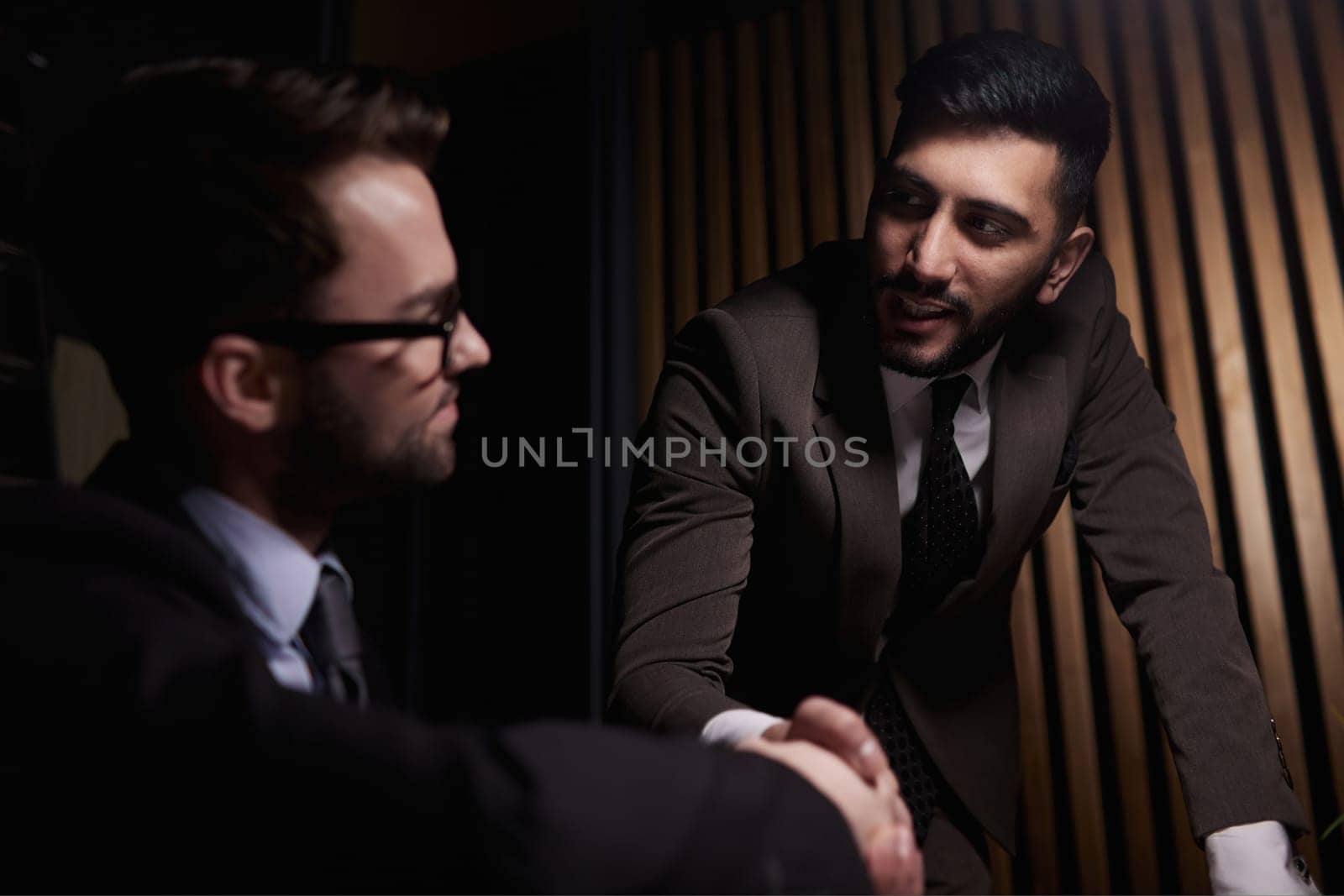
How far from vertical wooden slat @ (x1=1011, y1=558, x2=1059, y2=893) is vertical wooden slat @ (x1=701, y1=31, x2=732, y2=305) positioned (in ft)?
3.62

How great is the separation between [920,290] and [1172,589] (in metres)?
0.56

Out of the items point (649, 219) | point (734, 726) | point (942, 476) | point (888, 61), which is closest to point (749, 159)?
point (649, 219)

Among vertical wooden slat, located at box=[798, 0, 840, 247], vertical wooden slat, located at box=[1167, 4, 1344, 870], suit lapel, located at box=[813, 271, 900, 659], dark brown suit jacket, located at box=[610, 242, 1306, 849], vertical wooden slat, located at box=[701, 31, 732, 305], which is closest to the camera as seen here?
dark brown suit jacket, located at box=[610, 242, 1306, 849]

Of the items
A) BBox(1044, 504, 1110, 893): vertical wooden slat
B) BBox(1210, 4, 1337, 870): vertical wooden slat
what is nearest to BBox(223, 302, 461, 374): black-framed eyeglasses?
BBox(1044, 504, 1110, 893): vertical wooden slat

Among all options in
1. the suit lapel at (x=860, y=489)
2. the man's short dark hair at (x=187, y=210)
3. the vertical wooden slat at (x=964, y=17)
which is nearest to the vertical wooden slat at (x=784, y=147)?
the vertical wooden slat at (x=964, y=17)

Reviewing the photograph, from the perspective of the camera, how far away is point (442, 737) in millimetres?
609

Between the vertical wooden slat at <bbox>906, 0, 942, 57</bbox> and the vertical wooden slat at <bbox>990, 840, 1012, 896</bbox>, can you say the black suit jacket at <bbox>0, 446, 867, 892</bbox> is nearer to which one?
the vertical wooden slat at <bbox>990, 840, 1012, 896</bbox>

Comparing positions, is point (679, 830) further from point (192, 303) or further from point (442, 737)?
point (192, 303)

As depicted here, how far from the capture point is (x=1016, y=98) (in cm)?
146

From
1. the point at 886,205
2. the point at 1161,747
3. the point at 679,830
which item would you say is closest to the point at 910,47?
the point at 886,205

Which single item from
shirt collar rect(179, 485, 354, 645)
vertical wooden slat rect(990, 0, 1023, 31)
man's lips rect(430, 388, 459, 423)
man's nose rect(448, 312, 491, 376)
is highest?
vertical wooden slat rect(990, 0, 1023, 31)

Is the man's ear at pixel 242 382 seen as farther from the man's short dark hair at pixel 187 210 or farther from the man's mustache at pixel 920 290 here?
the man's mustache at pixel 920 290

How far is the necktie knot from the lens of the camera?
156 cm

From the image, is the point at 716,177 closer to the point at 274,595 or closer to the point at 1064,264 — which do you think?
the point at 1064,264
